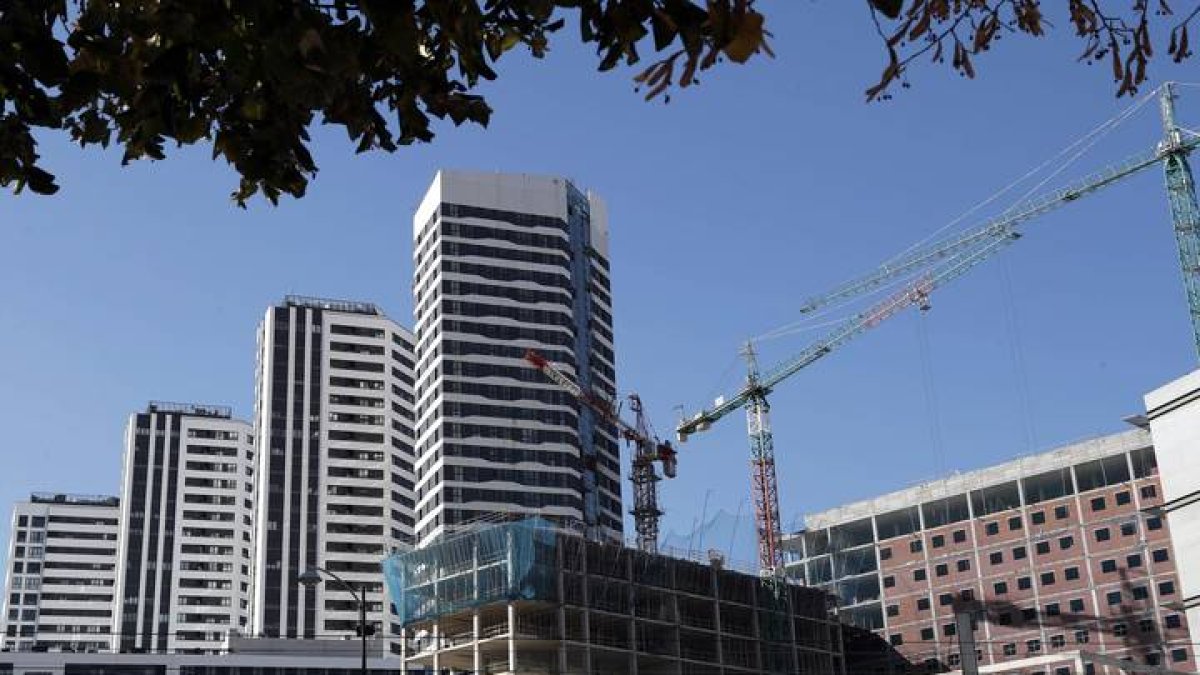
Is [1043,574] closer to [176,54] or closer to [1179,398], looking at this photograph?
[1179,398]

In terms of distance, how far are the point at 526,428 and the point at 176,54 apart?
146259mm

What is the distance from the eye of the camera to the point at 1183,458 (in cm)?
9519

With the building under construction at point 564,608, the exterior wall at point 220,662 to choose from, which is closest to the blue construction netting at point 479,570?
the building under construction at point 564,608


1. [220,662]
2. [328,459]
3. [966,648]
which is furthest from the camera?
[328,459]

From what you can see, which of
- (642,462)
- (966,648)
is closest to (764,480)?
(642,462)

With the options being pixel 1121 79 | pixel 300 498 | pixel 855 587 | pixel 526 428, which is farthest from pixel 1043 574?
pixel 1121 79

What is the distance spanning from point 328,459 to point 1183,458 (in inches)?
4074

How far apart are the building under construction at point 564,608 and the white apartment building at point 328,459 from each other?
197 ft

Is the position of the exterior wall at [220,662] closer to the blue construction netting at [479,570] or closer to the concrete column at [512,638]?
the blue construction netting at [479,570]

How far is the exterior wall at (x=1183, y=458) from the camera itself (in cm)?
9412

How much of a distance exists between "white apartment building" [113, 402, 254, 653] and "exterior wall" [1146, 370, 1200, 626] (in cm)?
12115

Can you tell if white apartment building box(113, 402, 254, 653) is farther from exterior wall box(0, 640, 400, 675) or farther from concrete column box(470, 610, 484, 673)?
concrete column box(470, 610, 484, 673)

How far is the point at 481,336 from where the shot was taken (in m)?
156

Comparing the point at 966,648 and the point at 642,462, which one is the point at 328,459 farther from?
the point at 966,648
